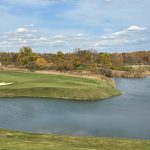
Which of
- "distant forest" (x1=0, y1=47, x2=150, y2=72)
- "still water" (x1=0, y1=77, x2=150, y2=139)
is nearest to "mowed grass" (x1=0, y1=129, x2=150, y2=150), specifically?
"still water" (x1=0, y1=77, x2=150, y2=139)

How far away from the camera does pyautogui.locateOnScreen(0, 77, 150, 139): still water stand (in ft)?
126

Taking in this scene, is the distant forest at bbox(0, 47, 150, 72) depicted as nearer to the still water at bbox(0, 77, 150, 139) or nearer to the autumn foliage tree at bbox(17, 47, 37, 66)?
the autumn foliage tree at bbox(17, 47, 37, 66)

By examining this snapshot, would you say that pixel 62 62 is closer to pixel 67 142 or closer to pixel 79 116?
pixel 79 116

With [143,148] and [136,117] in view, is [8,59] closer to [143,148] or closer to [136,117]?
[136,117]

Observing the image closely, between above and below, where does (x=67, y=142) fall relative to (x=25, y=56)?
below

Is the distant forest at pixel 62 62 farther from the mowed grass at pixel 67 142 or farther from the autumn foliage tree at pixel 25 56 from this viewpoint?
the mowed grass at pixel 67 142

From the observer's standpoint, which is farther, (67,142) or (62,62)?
(62,62)

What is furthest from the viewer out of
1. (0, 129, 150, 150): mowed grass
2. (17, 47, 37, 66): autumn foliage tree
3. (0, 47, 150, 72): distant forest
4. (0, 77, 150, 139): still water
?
(17, 47, 37, 66): autumn foliage tree

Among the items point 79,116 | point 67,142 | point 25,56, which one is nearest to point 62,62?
point 25,56

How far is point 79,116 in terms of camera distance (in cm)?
4731

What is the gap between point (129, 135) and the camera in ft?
119

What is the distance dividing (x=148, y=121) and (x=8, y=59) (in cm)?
13949

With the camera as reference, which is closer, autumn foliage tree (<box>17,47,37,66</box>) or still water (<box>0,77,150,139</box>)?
still water (<box>0,77,150,139</box>)

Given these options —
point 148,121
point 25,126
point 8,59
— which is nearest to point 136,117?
point 148,121
